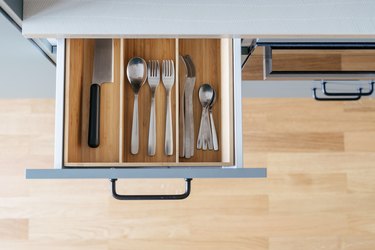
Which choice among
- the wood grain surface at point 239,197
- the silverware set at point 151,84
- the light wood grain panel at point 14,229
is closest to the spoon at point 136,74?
the silverware set at point 151,84

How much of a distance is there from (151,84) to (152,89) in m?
0.01

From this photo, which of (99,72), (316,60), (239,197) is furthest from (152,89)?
(239,197)

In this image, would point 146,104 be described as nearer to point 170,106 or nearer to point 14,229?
point 170,106

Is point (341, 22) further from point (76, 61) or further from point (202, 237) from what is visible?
point (202, 237)

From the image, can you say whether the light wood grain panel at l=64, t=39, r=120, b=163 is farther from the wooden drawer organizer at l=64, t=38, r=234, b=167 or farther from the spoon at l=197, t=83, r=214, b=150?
the spoon at l=197, t=83, r=214, b=150

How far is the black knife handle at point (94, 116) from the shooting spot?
936mm

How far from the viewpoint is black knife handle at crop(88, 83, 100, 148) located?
3.07ft

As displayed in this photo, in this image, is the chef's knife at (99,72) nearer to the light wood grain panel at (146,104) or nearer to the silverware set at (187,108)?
the light wood grain panel at (146,104)

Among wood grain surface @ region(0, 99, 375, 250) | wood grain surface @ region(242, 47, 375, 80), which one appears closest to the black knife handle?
wood grain surface @ region(242, 47, 375, 80)

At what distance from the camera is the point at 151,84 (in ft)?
3.35

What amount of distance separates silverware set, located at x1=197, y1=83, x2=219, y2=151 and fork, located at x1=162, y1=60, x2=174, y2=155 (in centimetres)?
6

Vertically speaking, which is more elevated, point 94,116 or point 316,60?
point 316,60

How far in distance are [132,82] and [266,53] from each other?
0.28 metres

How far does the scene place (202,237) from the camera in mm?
1648
